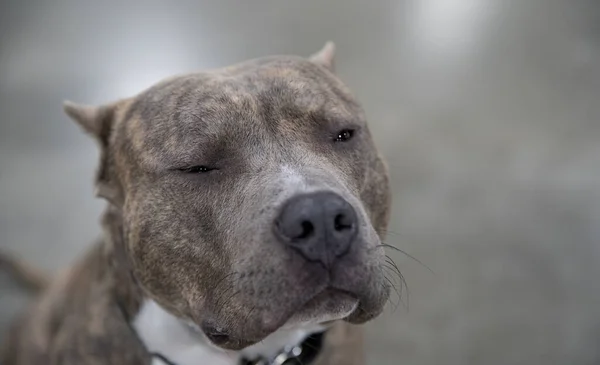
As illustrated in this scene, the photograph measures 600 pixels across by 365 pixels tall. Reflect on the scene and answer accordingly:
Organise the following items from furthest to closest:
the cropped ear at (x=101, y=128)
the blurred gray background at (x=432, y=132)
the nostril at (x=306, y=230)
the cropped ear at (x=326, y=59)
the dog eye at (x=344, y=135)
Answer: the blurred gray background at (x=432, y=132)
the cropped ear at (x=326, y=59)
the cropped ear at (x=101, y=128)
the dog eye at (x=344, y=135)
the nostril at (x=306, y=230)

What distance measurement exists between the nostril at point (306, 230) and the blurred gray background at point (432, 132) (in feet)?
5.59

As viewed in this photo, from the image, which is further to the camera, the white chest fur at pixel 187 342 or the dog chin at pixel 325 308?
the white chest fur at pixel 187 342

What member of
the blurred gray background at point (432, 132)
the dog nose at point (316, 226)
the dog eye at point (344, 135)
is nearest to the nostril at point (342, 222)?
the dog nose at point (316, 226)

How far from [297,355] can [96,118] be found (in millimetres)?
895

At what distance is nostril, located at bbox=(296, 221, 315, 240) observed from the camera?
1512 mm

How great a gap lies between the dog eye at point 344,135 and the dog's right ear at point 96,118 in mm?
690

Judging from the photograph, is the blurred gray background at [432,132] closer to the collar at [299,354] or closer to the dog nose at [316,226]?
the collar at [299,354]

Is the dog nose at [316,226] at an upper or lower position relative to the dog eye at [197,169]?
upper

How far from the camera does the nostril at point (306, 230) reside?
151 centimetres

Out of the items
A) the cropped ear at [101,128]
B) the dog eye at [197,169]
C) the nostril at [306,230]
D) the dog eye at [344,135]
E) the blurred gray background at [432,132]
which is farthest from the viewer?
the blurred gray background at [432,132]

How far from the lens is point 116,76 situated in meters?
4.26

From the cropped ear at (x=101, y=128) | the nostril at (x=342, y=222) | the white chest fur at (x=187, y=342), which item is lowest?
the white chest fur at (x=187, y=342)

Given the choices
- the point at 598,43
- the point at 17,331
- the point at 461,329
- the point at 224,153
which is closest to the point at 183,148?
the point at 224,153

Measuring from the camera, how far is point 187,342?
80.0 inches
